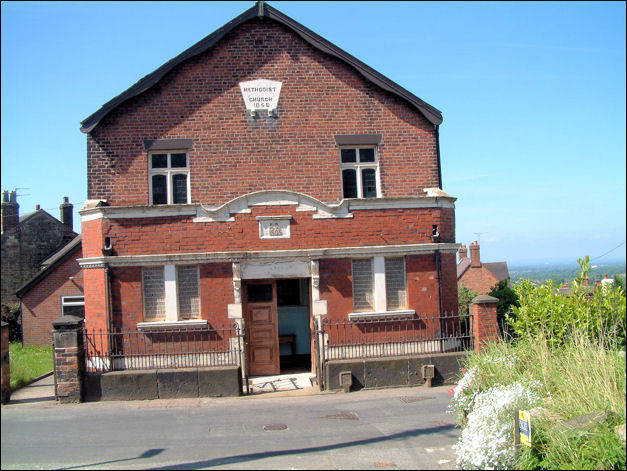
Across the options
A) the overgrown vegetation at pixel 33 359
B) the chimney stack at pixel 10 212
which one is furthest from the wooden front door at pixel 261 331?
the chimney stack at pixel 10 212

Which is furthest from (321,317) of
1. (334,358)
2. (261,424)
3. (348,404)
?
(261,424)

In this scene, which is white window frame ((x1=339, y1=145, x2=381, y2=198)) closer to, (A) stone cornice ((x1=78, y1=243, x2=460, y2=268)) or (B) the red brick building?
(B) the red brick building

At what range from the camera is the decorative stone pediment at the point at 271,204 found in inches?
551

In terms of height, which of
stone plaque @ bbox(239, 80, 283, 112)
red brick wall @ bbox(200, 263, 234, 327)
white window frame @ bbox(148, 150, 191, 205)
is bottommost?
red brick wall @ bbox(200, 263, 234, 327)

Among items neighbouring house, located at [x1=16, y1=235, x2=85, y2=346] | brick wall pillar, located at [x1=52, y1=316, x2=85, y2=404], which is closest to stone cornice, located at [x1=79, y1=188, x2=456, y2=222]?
brick wall pillar, located at [x1=52, y1=316, x2=85, y2=404]

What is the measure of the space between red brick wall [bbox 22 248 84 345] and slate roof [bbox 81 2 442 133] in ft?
50.9

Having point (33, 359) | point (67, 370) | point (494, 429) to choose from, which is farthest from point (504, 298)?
point (33, 359)

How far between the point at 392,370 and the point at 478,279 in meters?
27.0

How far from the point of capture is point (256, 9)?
585 inches

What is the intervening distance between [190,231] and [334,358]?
4.52m

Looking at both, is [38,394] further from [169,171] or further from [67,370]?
[169,171]

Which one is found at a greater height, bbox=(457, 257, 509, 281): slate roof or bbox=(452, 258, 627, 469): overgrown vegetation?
bbox=(457, 257, 509, 281): slate roof

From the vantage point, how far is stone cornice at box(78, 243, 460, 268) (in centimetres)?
1374

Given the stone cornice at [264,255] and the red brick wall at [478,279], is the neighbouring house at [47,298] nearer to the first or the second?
the stone cornice at [264,255]
